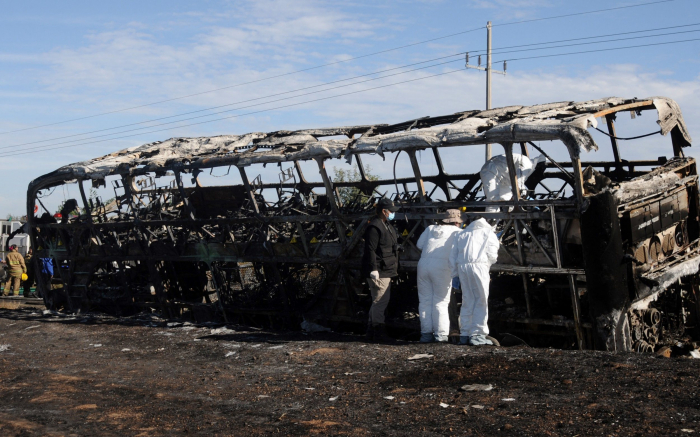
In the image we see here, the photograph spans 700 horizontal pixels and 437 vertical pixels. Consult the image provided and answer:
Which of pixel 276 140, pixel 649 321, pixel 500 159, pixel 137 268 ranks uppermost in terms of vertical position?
pixel 276 140

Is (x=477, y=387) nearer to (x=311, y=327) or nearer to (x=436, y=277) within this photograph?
(x=436, y=277)

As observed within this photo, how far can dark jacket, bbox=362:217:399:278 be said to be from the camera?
9.39 m

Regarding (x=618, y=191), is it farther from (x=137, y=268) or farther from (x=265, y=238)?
(x=137, y=268)

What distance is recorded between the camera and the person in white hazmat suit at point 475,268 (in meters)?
8.46

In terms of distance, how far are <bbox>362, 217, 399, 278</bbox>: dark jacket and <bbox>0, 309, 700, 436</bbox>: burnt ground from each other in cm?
107

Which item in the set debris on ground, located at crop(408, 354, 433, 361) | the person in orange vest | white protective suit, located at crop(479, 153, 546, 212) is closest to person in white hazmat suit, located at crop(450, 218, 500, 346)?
debris on ground, located at crop(408, 354, 433, 361)

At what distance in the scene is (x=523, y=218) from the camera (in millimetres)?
8945

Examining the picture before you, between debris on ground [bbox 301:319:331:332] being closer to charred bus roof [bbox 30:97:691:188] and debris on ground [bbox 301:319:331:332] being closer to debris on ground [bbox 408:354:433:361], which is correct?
charred bus roof [bbox 30:97:691:188]

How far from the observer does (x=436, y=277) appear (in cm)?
887

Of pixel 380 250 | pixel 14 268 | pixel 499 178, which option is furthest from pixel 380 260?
pixel 14 268

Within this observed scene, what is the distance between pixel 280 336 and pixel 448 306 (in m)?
2.72

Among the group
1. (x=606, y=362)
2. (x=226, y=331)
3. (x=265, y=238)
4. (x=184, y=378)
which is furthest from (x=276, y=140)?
(x=606, y=362)

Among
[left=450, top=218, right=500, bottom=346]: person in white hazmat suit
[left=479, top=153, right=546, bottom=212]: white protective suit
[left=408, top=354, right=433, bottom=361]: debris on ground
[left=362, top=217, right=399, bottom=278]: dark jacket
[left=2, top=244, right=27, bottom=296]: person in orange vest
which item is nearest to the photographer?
[left=408, top=354, right=433, bottom=361]: debris on ground

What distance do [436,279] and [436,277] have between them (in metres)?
0.03
